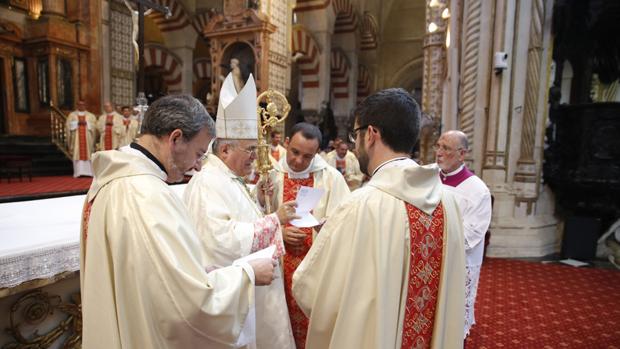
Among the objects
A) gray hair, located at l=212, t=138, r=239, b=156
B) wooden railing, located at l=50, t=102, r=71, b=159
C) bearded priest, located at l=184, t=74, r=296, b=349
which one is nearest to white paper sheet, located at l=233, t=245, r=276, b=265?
bearded priest, located at l=184, t=74, r=296, b=349

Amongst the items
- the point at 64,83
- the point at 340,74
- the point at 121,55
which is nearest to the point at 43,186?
the point at 64,83

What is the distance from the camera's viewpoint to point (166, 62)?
1478cm

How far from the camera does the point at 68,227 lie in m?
2.21

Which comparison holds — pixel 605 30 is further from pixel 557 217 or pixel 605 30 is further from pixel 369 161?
pixel 369 161

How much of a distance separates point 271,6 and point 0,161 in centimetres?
723

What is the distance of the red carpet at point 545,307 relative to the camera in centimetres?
332

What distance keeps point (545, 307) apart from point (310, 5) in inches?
460

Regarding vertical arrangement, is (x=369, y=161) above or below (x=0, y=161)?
above

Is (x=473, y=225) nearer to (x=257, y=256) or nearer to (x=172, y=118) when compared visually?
(x=257, y=256)

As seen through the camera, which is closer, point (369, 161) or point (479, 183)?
point (369, 161)

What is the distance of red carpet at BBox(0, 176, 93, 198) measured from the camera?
6.61 meters

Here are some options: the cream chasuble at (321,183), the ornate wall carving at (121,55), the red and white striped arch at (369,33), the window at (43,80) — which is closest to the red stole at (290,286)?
the cream chasuble at (321,183)

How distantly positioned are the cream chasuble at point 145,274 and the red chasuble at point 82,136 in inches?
365

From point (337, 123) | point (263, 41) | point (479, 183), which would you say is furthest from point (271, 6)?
point (479, 183)
